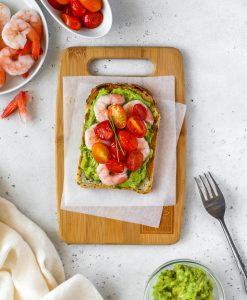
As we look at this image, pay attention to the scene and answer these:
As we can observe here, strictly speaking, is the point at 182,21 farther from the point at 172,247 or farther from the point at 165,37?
the point at 172,247

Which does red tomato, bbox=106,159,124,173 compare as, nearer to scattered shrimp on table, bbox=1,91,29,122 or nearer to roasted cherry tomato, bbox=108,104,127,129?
roasted cherry tomato, bbox=108,104,127,129

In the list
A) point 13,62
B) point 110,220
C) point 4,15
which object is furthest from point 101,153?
point 4,15

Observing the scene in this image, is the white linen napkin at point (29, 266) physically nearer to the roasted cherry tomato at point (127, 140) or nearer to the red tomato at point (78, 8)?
the roasted cherry tomato at point (127, 140)

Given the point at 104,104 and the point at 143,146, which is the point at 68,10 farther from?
the point at 143,146

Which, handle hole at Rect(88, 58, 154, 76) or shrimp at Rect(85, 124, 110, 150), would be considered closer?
shrimp at Rect(85, 124, 110, 150)

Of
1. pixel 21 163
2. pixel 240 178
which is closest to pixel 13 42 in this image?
pixel 21 163

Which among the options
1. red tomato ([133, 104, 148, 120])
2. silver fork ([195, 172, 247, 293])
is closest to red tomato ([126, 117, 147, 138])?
red tomato ([133, 104, 148, 120])
